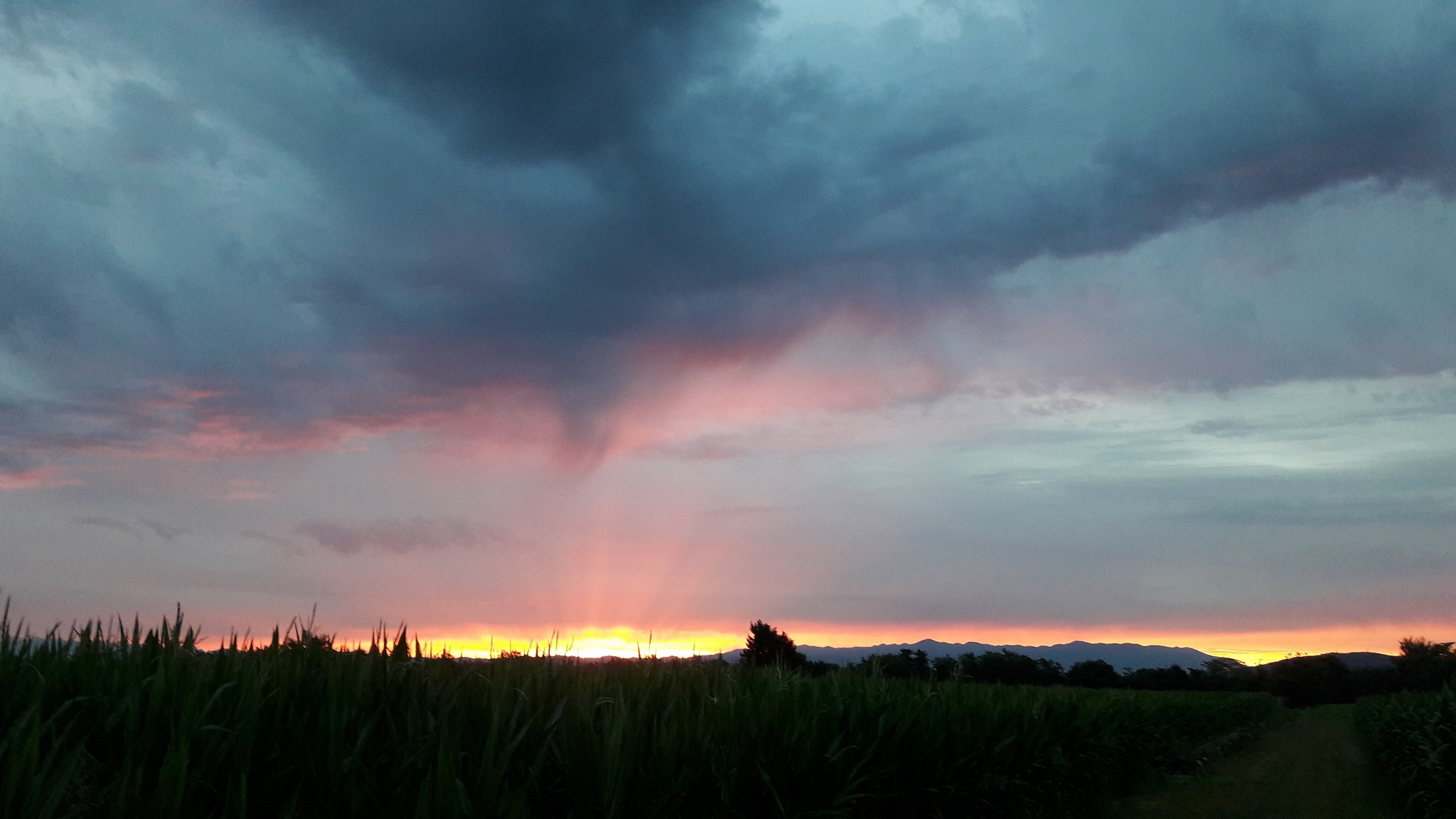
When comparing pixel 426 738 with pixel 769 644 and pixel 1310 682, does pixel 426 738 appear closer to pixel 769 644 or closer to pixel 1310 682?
pixel 769 644

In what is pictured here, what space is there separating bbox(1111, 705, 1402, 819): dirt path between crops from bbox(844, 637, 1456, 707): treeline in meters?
2.97

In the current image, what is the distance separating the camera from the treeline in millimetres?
11062

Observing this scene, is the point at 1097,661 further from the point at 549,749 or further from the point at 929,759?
the point at 549,749

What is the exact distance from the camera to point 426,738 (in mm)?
3332

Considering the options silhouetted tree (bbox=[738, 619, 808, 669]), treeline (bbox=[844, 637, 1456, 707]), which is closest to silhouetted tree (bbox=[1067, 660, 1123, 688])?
treeline (bbox=[844, 637, 1456, 707])

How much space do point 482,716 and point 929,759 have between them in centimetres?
413

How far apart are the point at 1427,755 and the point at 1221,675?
174 feet

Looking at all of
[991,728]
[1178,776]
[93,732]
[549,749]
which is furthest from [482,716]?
[1178,776]

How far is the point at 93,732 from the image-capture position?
316cm

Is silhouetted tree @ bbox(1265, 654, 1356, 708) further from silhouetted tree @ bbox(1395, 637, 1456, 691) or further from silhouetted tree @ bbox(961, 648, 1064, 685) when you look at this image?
silhouetted tree @ bbox(961, 648, 1064, 685)

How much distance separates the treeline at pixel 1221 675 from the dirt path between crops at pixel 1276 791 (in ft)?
9.73

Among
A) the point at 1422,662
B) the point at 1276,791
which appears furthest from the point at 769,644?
the point at 1422,662

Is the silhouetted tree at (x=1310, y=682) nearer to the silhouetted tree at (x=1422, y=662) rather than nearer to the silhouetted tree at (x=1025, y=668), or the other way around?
the silhouetted tree at (x=1422, y=662)

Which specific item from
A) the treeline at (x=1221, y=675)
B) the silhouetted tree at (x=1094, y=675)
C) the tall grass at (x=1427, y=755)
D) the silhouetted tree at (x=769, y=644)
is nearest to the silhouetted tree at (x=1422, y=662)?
the treeline at (x=1221, y=675)
